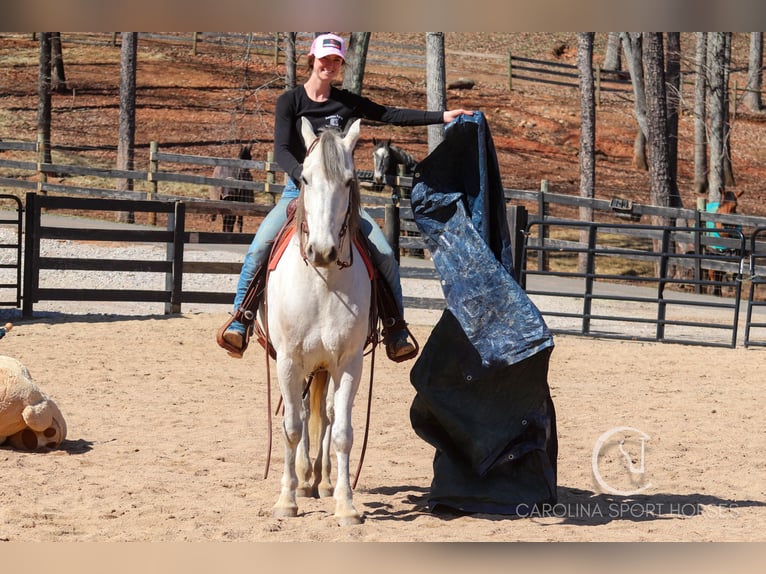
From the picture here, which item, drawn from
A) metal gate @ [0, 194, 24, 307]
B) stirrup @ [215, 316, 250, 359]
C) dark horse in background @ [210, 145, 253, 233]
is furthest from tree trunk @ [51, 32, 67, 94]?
stirrup @ [215, 316, 250, 359]

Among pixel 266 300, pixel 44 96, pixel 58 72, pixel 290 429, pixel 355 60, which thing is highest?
pixel 58 72

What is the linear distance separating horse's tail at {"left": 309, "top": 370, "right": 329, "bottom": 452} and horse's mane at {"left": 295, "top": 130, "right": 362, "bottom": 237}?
118 cm

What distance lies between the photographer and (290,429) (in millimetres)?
5863

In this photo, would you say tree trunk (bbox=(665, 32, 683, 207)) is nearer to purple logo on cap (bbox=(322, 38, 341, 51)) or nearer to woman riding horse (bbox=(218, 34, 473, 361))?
woman riding horse (bbox=(218, 34, 473, 361))

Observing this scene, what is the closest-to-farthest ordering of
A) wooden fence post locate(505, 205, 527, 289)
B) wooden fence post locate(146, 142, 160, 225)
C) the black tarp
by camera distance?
the black tarp < wooden fence post locate(505, 205, 527, 289) < wooden fence post locate(146, 142, 160, 225)

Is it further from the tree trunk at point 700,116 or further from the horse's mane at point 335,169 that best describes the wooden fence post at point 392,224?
the tree trunk at point 700,116

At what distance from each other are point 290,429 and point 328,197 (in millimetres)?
1450

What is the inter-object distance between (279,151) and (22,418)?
2.61m

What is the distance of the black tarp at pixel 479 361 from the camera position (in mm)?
5914

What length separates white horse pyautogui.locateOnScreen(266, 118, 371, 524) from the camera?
5219 millimetres

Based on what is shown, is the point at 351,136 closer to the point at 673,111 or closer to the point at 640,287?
the point at 640,287

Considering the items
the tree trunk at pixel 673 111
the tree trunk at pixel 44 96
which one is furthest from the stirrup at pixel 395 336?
the tree trunk at pixel 44 96

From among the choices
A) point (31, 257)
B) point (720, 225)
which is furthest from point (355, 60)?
point (31, 257)

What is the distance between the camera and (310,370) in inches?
225
